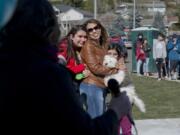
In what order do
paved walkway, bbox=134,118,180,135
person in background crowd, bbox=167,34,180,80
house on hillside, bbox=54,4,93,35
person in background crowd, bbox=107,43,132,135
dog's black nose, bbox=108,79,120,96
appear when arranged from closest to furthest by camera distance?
dog's black nose, bbox=108,79,120,96 < house on hillside, bbox=54,4,93,35 < person in background crowd, bbox=107,43,132,135 < paved walkway, bbox=134,118,180,135 < person in background crowd, bbox=167,34,180,80

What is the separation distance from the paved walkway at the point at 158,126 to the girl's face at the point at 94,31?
1895 mm

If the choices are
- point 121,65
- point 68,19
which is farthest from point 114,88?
point 68,19

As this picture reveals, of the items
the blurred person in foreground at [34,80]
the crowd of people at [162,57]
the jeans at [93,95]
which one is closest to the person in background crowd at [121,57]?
the jeans at [93,95]

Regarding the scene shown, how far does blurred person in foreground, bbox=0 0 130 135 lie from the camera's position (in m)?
2.01

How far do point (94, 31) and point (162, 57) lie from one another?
43.8ft

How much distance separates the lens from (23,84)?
202cm

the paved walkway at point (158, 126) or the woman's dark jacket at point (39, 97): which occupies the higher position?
the woman's dark jacket at point (39, 97)

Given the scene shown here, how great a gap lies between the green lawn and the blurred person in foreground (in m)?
8.41

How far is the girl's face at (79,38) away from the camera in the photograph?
23.7 feet

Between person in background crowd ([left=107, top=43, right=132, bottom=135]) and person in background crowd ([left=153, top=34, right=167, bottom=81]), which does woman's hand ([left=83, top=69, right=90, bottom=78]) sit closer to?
person in background crowd ([left=107, top=43, right=132, bottom=135])

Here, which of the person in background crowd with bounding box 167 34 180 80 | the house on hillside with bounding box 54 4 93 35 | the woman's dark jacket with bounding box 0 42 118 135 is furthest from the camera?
the person in background crowd with bounding box 167 34 180 80

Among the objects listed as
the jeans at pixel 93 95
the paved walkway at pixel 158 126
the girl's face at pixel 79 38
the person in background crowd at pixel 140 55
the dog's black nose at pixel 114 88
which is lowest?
the person in background crowd at pixel 140 55

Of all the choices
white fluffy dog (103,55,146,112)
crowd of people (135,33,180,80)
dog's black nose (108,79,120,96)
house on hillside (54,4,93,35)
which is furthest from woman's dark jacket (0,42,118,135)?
crowd of people (135,33,180,80)

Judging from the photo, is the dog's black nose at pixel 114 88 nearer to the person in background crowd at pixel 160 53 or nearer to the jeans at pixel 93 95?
the jeans at pixel 93 95
